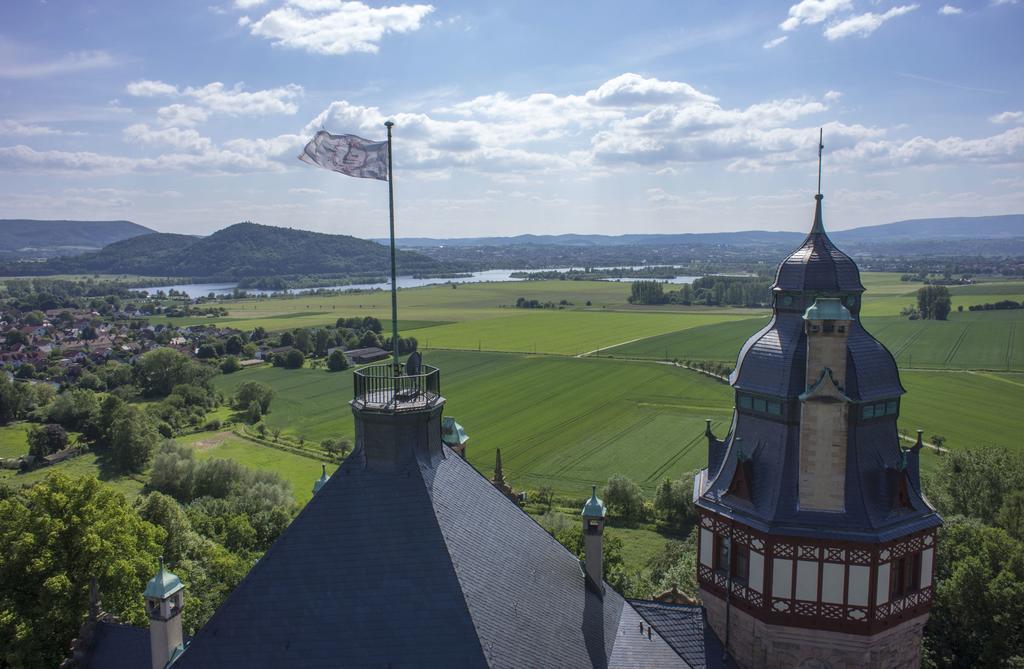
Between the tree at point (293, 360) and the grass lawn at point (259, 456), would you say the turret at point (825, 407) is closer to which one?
the grass lawn at point (259, 456)

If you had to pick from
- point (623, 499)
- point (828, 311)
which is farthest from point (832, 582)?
point (623, 499)

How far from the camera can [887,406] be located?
60.3ft

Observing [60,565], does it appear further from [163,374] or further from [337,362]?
[337,362]

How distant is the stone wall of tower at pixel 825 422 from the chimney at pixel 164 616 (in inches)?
601

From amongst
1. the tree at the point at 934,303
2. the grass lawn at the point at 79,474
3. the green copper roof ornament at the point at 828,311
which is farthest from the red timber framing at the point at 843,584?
the tree at the point at 934,303

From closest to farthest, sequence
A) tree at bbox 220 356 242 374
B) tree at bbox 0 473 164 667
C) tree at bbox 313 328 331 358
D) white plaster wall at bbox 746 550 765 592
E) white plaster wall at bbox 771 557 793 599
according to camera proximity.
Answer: white plaster wall at bbox 771 557 793 599 → white plaster wall at bbox 746 550 765 592 → tree at bbox 0 473 164 667 → tree at bbox 220 356 242 374 → tree at bbox 313 328 331 358

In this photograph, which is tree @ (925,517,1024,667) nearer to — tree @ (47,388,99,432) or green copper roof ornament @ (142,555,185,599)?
green copper roof ornament @ (142,555,185,599)

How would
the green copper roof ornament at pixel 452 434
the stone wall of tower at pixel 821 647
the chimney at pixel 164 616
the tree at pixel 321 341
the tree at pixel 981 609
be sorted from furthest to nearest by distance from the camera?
the tree at pixel 321 341, the tree at pixel 981 609, the green copper roof ornament at pixel 452 434, the stone wall of tower at pixel 821 647, the chimney at pixel 164 616

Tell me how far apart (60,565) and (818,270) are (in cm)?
2950

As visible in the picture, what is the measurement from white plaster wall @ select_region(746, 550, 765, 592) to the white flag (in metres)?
13.5

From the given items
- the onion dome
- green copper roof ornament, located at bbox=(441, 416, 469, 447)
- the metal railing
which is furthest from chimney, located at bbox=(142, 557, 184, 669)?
the onion dome

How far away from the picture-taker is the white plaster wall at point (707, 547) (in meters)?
19.7

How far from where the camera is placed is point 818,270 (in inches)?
742

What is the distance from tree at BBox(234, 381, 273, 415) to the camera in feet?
280
